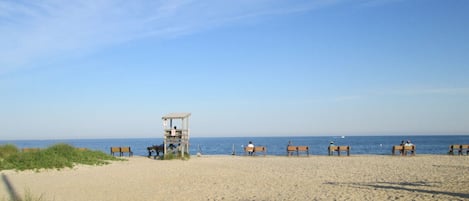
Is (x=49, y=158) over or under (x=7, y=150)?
under

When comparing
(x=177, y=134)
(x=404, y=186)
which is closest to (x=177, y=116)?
(x=177, y=134)

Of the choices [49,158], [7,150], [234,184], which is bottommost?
[234,184]

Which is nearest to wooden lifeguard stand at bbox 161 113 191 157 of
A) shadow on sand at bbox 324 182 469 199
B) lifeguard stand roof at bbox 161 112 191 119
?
lifeguard stand roof at bbox 161 112 191 119

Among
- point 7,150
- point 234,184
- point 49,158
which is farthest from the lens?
point 7,150

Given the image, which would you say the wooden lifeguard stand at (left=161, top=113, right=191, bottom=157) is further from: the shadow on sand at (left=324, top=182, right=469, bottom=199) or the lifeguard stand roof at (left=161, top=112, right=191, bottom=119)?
the shadow on sand at (left=324, top=182, right=469, bottom=199)

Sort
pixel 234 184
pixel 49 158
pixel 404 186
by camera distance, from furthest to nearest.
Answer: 1. pixel 49 158
2. pixel 234 184
3. pixel 404 186

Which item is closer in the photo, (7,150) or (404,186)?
(404,186)

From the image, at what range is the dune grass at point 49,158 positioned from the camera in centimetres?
2083

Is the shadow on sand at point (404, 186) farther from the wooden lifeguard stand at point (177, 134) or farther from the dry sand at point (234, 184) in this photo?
the wooden lifeguard stand at point (177, 134)

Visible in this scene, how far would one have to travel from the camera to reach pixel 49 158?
21828 millimetres

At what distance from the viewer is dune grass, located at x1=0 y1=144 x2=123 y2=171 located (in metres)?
20.8

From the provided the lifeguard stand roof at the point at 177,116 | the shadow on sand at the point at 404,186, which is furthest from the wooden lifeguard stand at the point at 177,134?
the shadow on sand at the point at 404,186

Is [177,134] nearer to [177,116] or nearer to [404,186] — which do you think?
[177,116]

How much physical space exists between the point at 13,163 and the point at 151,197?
38.0 ft
